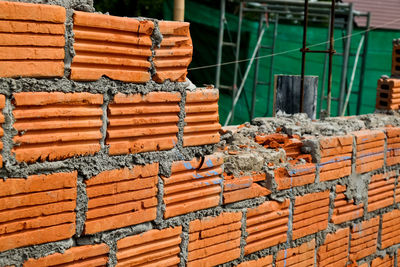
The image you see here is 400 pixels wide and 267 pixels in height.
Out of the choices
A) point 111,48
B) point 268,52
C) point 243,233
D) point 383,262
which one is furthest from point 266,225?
point 268,52

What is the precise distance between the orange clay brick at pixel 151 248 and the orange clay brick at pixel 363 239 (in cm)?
185

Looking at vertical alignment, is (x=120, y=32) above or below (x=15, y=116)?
above

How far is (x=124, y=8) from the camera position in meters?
21.0

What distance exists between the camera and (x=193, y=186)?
8.94 ft

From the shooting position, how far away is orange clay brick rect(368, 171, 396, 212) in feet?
13.6

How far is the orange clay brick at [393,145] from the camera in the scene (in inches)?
167

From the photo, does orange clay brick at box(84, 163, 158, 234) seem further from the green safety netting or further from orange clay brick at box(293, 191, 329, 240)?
the green safety netting

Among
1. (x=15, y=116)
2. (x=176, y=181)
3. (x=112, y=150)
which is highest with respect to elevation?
(x=15, y=116)

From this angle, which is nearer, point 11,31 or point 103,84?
point 11,31

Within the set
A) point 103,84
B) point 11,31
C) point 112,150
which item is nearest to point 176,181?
point 112,150

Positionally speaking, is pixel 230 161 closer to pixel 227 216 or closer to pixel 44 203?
pixel 227 216

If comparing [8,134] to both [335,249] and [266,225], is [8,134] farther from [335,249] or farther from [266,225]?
[335,249]

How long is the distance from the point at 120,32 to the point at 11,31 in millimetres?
507

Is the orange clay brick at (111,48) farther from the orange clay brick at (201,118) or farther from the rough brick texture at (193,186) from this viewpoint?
the rough brick texture at (193,186)
